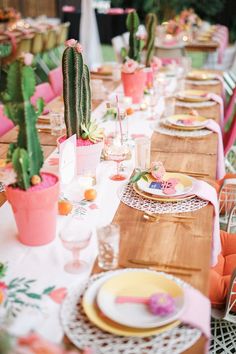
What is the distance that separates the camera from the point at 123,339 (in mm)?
1066

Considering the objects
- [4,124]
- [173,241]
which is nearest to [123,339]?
[173,241]

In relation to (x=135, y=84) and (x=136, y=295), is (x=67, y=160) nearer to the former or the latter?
(x=136, y=295)

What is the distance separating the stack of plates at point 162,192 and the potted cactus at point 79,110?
0.24 m

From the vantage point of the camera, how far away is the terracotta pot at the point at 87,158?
1.92 meters

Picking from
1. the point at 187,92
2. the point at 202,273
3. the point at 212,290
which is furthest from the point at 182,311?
the point at 187,92

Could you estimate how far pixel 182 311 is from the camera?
3.63 ft

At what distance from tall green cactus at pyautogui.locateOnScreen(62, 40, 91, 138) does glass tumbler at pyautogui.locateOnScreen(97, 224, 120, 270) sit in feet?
2.35

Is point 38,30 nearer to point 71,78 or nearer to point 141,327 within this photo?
point 71,78

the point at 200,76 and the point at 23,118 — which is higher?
the point at 23,118

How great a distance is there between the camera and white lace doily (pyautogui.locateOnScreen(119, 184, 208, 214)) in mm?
1657

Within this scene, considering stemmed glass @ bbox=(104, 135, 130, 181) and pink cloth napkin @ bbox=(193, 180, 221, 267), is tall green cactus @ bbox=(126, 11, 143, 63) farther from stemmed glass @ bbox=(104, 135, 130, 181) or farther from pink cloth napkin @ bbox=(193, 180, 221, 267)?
pink cloth napkin @ bbox=(193, 180, 221, 267)

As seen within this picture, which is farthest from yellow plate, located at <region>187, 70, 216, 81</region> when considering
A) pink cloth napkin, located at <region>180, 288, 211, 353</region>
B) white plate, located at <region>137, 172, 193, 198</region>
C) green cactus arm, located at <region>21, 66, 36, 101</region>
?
pink cloth napkin, located at <region>180, 288, 211, 353</region>

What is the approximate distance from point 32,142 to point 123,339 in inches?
23.8

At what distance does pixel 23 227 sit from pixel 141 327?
522mm
